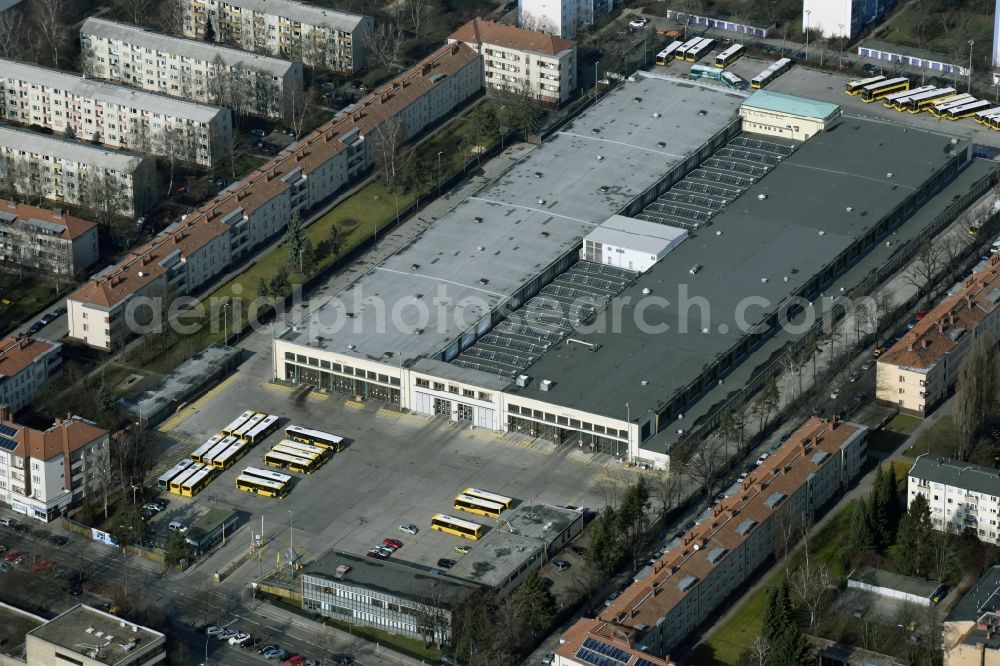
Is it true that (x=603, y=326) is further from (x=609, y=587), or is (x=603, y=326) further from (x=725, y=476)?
(x=609, y=587)

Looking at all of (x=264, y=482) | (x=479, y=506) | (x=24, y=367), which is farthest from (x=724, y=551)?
(x=24, y=367)

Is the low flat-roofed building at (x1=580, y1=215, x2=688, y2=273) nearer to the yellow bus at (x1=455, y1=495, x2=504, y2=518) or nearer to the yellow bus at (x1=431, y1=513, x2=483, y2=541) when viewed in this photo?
the yellow bus at (x1=455, y1=495, x2=504, y2=518)

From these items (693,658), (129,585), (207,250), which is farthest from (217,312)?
(693,658)

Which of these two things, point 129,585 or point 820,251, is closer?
point 129,585

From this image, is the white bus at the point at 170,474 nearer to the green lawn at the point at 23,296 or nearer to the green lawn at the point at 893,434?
the green lawn at the point at 23,296

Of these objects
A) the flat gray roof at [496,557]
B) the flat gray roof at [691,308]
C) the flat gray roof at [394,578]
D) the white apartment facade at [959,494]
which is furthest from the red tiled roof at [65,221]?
the white apartment facade at [959,494]

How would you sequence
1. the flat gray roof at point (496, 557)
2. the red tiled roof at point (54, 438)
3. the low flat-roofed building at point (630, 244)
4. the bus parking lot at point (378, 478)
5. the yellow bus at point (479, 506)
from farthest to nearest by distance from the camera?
the low flat-roofed building at point (630, 244) → the red tiled roof at point (54, 438) → the yellow bus at point (479, 506) → the bus parking lot at point (378, 478) → the flat gray roof at point (496, 557)

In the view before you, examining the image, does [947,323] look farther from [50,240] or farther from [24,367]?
[50,240]
